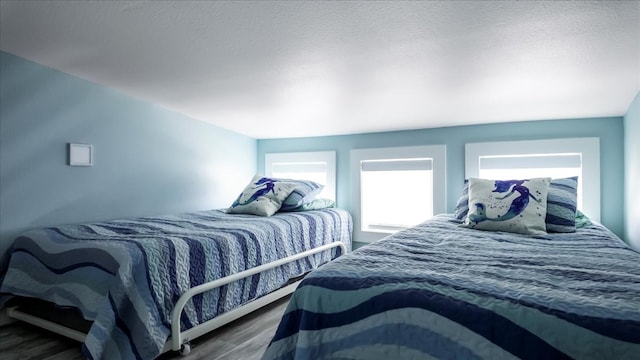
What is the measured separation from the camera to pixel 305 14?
152 centimetres

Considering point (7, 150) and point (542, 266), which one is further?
point (7, 150)

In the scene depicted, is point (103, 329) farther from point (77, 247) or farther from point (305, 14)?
point (305, 14)

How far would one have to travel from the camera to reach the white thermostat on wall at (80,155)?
2.44m

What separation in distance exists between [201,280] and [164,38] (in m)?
1.31

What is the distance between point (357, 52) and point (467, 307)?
1.42 m

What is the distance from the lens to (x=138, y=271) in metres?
1.61

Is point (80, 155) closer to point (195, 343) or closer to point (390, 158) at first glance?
point (195, 343)

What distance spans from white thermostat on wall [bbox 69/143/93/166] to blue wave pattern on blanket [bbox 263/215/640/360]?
2207 mm

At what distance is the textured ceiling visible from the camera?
147 cm

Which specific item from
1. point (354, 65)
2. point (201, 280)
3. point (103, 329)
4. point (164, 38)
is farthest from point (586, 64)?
point (103, 329)

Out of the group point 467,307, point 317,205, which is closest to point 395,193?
point 317,205

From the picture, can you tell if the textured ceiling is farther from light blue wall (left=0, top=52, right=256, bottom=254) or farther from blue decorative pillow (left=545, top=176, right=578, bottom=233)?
blue decorative pillow (left=545, top=176, right=578, bottom=233)

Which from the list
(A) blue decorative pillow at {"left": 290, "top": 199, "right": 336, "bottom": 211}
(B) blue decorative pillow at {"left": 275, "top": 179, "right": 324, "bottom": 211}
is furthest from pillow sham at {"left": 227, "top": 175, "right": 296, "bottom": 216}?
(A) blue decorative pillow at {"left": 290, "top": 199, "right": 336, "bottom": 211}

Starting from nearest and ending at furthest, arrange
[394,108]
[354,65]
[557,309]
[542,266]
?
1. [557,309]
2. [542,266]
3. [354,65]
4. [394,108]
